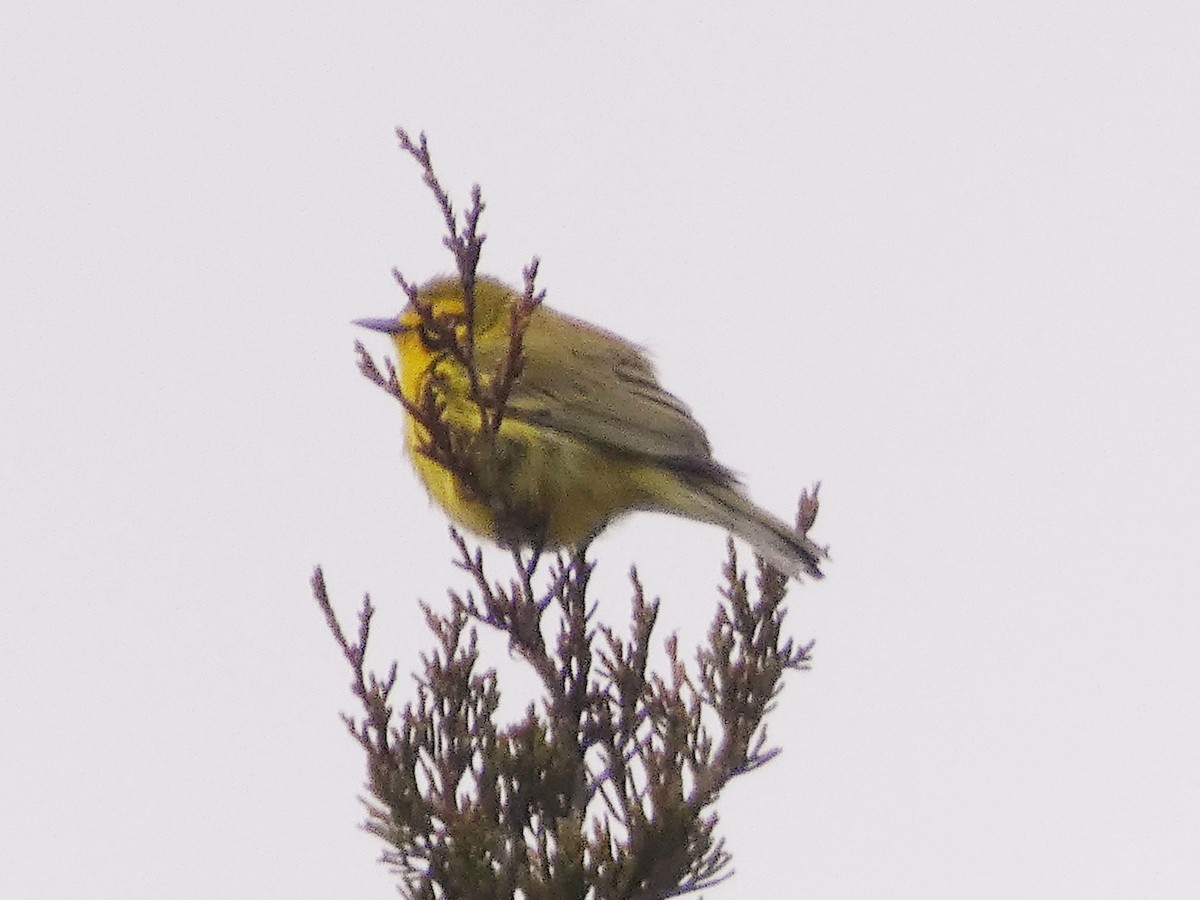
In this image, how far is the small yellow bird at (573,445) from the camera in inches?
163

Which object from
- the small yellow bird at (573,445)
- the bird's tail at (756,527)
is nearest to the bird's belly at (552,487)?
the small yellow bird at (573,445)

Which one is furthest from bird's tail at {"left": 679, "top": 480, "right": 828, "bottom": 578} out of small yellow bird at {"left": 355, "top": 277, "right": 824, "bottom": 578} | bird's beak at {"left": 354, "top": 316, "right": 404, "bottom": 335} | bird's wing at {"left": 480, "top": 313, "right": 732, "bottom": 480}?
bird's beak at {"left": 354, "top": 316, "right": 404, "bottom": 335}

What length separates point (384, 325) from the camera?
489 cm

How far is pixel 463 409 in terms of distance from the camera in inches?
172

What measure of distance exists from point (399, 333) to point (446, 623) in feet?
5.72

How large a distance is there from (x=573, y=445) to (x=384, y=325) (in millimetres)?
887

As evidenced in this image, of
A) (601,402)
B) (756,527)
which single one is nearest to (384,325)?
(601,402)

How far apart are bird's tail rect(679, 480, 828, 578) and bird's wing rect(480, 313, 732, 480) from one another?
13cm

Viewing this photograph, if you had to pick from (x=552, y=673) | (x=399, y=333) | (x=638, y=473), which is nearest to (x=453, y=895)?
(x=552, y=673)

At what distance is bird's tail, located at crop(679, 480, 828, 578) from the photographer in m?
3.79

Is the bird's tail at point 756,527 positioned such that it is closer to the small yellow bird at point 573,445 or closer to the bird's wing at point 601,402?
the small yellow bird at point 573,445

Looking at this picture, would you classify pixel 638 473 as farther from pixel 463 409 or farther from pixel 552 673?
pixel 552 673

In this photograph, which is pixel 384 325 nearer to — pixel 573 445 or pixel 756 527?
pixel 573 445

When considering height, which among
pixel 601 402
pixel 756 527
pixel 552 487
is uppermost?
pixel 601 402
